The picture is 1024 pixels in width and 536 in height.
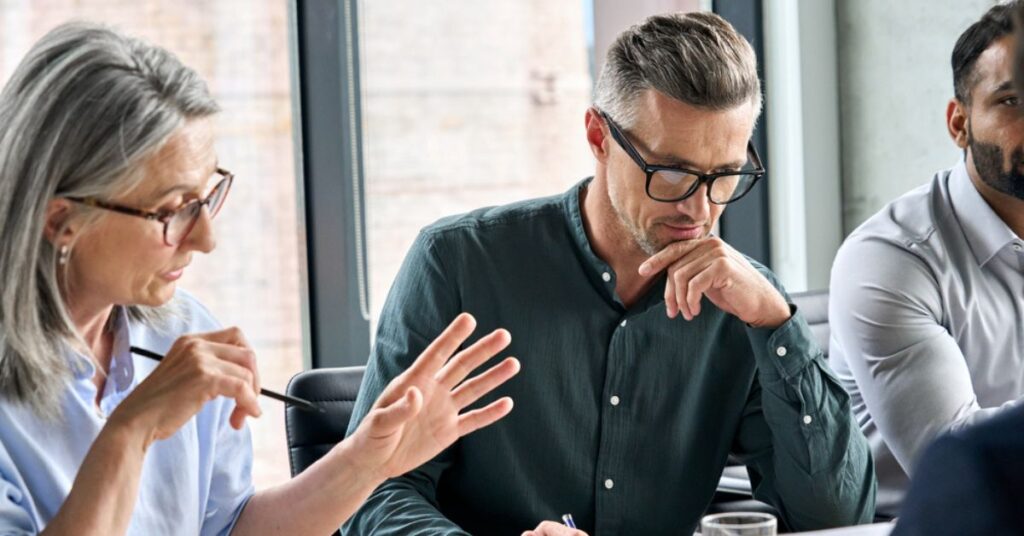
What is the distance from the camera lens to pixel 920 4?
364 centimetres

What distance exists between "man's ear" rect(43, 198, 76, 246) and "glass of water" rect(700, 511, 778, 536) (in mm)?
798

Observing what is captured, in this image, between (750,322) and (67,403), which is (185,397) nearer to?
(67,403)

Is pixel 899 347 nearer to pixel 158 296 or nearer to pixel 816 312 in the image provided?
pixel 816 312

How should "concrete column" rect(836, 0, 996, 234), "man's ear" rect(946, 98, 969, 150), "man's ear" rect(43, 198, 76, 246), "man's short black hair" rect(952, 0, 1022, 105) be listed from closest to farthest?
"man's ear" rect(43, 198, 76, 246) < "man's short black hair" rect(952, 0, 1022, 105) < "man's ear" rect(946, 98, 969, 150) < "concrete column" rect(836, 0, 996, 234)

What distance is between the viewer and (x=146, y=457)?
1.63m

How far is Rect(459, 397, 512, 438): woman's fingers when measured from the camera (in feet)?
5.48

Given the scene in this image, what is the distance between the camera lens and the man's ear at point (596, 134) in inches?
80.5

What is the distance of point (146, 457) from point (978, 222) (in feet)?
5.01

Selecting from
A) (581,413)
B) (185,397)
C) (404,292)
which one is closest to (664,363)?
(581,413)

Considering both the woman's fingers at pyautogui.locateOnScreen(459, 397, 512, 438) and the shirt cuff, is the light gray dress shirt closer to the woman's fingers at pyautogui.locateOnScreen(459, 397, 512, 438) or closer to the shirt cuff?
the shirt cuff

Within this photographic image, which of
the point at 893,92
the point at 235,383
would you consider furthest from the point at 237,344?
the point at 893,92

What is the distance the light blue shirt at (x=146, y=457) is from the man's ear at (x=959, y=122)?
4.77 ft

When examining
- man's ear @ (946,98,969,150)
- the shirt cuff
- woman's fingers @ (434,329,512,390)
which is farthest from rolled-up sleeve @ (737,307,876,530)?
man's ear @ (946,98,969,150)

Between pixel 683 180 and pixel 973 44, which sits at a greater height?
pixel 973 44
